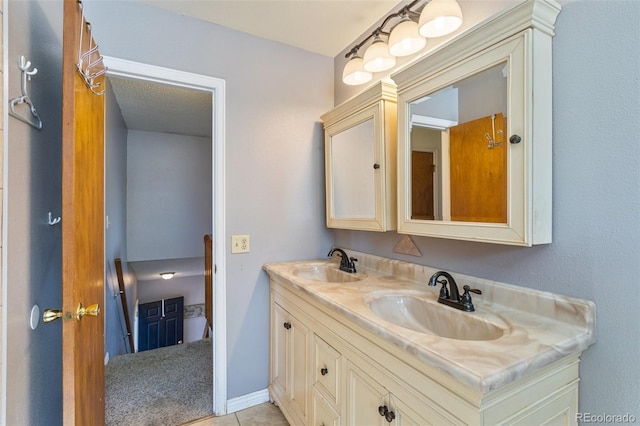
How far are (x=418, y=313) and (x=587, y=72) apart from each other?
104cm

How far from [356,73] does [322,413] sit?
1.83 metres

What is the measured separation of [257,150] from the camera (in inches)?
76.0

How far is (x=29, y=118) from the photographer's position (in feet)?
3.19

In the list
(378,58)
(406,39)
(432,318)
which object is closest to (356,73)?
(378,58)

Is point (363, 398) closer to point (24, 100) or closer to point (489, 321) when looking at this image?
point (489, 321)

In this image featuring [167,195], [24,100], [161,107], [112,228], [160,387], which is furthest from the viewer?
[167,195]

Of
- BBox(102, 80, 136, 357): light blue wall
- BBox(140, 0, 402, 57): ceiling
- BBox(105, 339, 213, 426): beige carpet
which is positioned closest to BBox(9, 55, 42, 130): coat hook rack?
BBox(140, 0, 402, 57): ceiling

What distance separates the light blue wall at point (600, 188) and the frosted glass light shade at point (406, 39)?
0.57 metres

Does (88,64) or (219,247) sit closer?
(88,64)

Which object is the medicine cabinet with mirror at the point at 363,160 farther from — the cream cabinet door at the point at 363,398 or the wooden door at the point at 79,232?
the wooden door at the point at 79,232

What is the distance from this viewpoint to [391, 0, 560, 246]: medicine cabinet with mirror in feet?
3.09

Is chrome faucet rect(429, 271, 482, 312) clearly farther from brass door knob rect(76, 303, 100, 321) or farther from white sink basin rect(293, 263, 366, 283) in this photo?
brass door knob rect(76, 303, 100, 321)

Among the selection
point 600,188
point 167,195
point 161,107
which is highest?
point 161,107

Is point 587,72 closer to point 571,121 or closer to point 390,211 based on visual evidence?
point 571,121
